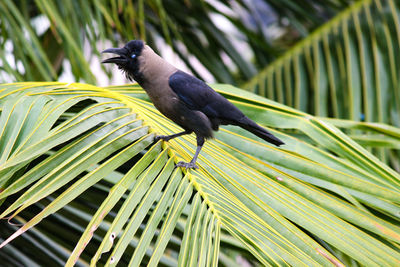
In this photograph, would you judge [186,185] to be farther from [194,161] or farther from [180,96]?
[180,96]

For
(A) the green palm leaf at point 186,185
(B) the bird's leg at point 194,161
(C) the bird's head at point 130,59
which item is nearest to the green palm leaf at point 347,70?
(A) the green palm leaf at point 186,185

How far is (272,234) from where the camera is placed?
915 mm

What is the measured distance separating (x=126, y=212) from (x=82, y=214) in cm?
29

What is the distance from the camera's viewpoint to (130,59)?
139 centimetres

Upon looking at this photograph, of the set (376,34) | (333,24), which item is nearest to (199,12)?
(333,24)

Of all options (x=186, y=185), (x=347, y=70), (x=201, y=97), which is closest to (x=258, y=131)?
(x=201, y=97)

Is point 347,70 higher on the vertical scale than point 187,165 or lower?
higher

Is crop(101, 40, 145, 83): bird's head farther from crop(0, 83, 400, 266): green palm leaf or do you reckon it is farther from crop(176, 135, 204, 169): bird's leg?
crop(176, 135, 204, 169): bird's leg

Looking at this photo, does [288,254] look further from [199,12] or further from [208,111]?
[199,12]

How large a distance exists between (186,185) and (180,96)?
0.46 meters

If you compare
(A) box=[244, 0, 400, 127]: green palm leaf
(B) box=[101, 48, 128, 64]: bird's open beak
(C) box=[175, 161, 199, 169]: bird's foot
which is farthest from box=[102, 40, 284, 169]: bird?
(A) box=[244, 0, 400, 127]: green palm leaf

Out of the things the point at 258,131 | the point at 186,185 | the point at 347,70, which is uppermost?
the point at 347,70

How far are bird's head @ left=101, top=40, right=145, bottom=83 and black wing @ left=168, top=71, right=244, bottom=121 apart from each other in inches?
4.4

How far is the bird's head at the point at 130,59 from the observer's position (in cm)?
138
